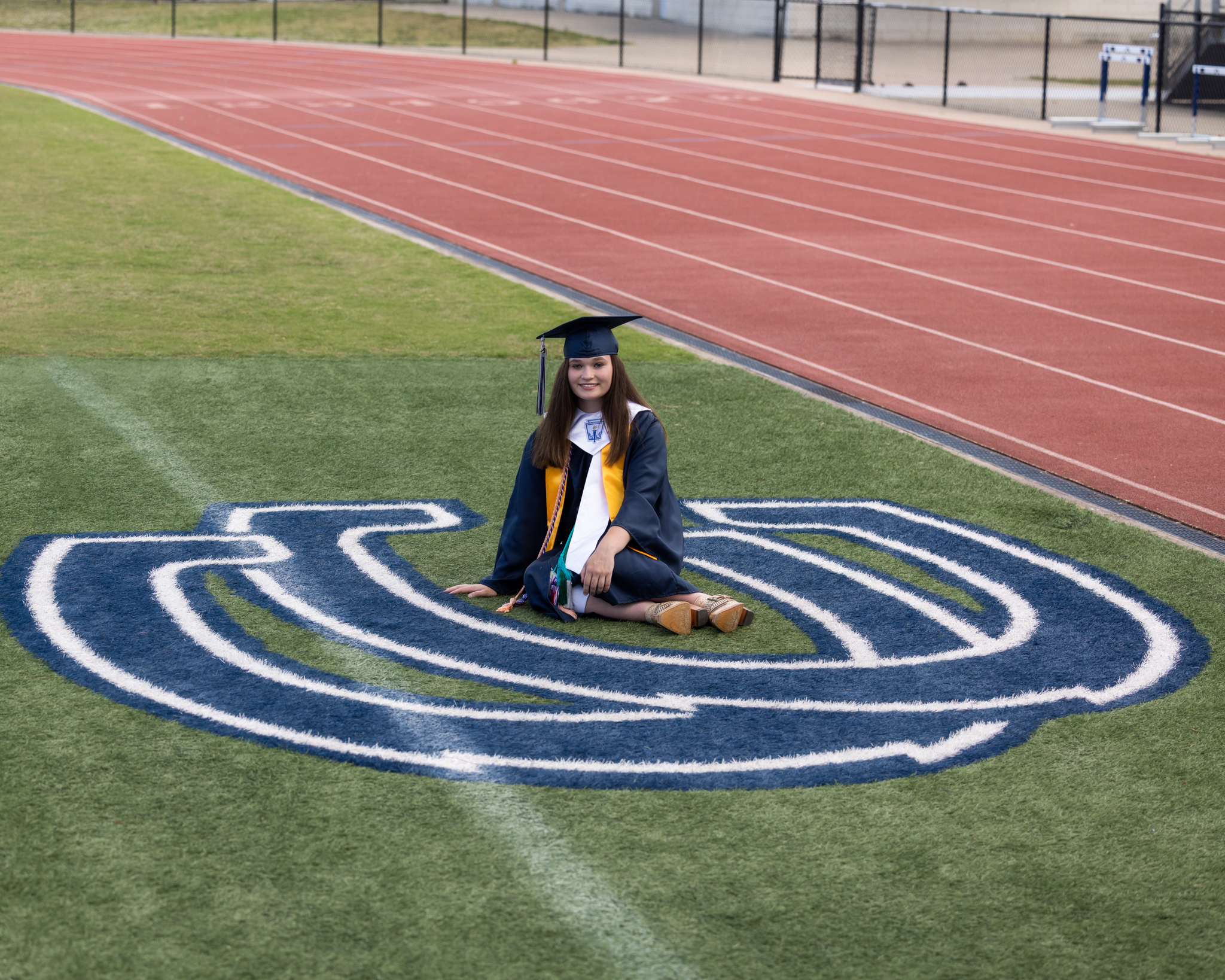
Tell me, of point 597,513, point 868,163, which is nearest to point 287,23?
point 868,163

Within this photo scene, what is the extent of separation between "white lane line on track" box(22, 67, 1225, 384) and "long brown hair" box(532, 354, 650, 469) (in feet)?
15.2

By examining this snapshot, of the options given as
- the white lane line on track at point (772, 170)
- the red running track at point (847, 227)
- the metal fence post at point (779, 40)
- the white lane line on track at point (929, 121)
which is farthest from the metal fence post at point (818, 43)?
the white lane line on track at point (772, 170)

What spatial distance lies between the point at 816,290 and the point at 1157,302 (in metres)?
2.67

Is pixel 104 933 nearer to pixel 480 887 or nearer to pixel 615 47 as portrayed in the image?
pixel 480 887

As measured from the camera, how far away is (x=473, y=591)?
19.1ft

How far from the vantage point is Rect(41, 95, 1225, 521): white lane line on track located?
25.4 feet

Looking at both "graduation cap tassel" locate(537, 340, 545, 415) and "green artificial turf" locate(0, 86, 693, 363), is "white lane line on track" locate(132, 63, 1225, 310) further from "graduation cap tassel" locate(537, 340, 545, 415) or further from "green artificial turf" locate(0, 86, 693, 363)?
"graduation cap tassel" locate(537, 340, 545, 415)

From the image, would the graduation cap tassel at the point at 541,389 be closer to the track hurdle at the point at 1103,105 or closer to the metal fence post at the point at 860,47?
the track hurdle at the point at 1103,105

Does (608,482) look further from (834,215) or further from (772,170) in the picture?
(772,170)

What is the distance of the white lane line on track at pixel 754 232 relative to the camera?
1009 centimetres

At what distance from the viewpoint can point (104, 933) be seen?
3504mm

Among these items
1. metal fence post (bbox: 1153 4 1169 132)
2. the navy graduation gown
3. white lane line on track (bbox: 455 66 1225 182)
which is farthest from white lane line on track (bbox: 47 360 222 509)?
metal fence post (bbox: 1153 4 1169 132)

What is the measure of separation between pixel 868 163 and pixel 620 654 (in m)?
16.5

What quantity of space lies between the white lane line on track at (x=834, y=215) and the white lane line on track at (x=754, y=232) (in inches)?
0.7
